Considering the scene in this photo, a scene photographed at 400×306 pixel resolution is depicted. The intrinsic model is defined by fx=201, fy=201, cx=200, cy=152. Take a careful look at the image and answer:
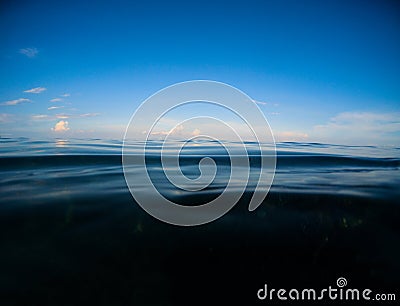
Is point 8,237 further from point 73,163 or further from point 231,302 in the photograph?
point 73,163

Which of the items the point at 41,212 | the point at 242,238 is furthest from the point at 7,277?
the point at 242,238

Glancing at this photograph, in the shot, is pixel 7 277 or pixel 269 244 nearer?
pixel 7 277

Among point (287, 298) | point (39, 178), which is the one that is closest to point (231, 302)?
point (287, 298)

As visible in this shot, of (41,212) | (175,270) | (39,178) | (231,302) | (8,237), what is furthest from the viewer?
(39,178)

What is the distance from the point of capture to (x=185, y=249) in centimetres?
226

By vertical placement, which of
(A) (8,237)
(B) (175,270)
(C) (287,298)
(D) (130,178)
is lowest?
(C) (287,298)

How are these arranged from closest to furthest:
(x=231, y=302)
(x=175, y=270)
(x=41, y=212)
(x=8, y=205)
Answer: (x=231, y=302) < (x=175, y=270) < (x=41, y=212) < (x=8, y=205)

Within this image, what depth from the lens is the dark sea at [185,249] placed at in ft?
5.76

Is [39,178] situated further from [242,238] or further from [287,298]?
[287,298]

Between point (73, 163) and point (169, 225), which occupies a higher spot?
point (73, 163)

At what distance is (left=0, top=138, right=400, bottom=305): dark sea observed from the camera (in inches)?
69.1

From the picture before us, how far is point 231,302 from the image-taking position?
1.73 meters

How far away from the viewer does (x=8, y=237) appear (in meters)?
2.30

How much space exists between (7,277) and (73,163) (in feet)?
17.6
